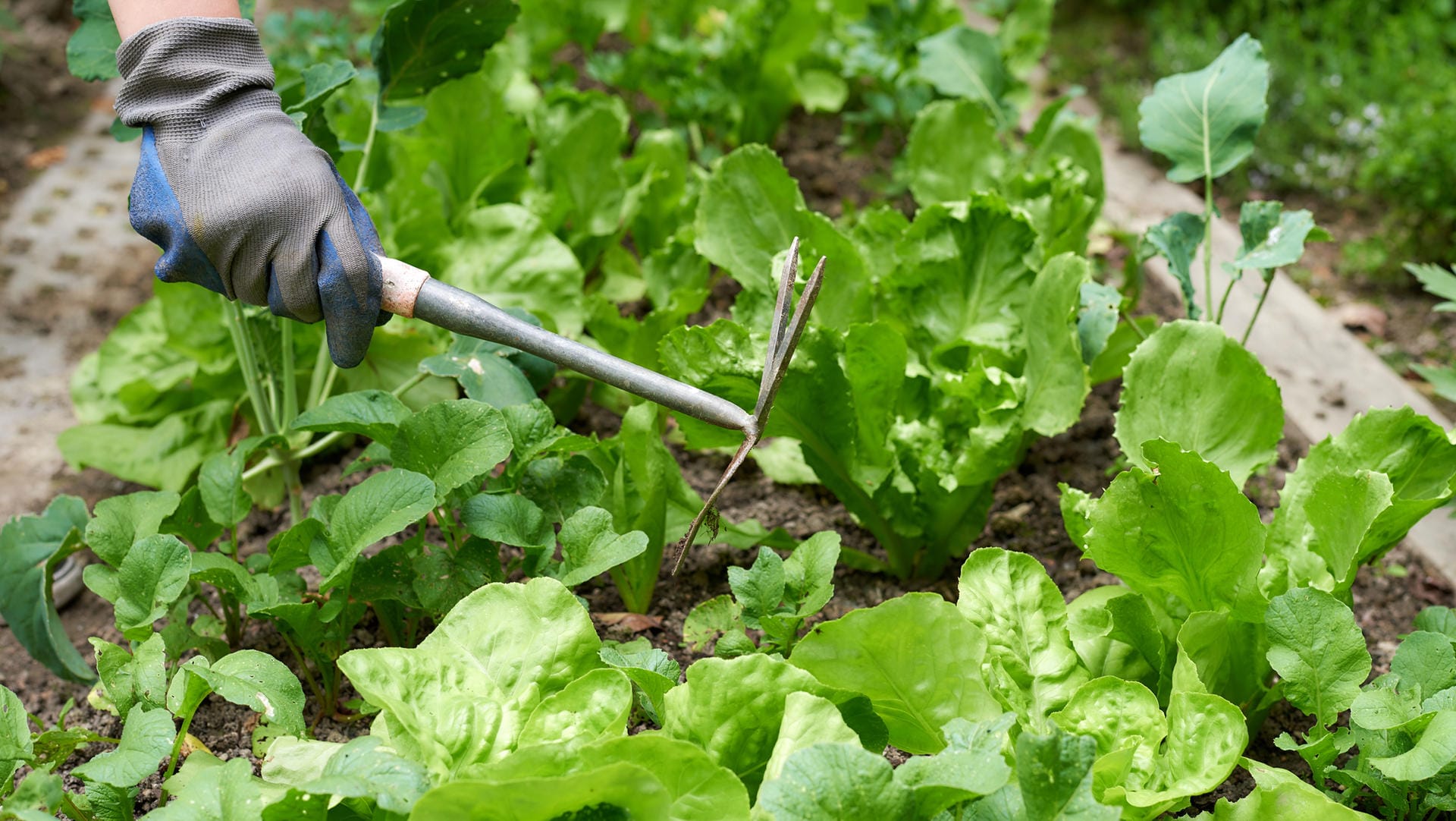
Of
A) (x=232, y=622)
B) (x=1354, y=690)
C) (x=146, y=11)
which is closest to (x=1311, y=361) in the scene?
(x=1354, y=690)

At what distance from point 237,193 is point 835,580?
1.07 m

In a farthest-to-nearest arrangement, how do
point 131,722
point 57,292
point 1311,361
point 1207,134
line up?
point 57,292, point 1311,361, point 1207,134, point 131,722

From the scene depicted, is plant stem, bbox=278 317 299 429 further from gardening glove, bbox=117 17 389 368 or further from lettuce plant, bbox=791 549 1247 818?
lettuce plant, bbox=791 549 1247 818

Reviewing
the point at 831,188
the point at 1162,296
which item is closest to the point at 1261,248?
the point at 1162,296

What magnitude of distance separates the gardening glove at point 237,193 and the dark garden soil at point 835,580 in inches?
22.1

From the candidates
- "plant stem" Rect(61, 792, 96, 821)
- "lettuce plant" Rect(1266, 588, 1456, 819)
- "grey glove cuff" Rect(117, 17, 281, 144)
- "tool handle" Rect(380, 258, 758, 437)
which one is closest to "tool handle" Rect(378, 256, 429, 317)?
"tool handle" Rect(380, 258, 758, 437)

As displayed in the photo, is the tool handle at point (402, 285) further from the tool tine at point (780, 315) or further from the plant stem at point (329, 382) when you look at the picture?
the plant stem at point (329, 382)

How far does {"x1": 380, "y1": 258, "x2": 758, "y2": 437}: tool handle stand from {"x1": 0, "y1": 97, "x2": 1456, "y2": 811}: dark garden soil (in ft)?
1.58

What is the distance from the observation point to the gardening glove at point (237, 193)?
55.6 inches

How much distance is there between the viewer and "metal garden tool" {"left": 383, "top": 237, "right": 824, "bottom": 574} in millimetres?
1336

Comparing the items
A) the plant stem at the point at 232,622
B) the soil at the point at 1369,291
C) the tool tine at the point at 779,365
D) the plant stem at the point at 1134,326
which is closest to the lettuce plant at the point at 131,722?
the plant stem at the point at 232,622

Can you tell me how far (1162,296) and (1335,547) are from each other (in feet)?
4.25

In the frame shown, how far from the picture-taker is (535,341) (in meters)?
1.39

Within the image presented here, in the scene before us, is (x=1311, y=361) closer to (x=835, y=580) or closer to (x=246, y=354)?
(x=835, y=580)
